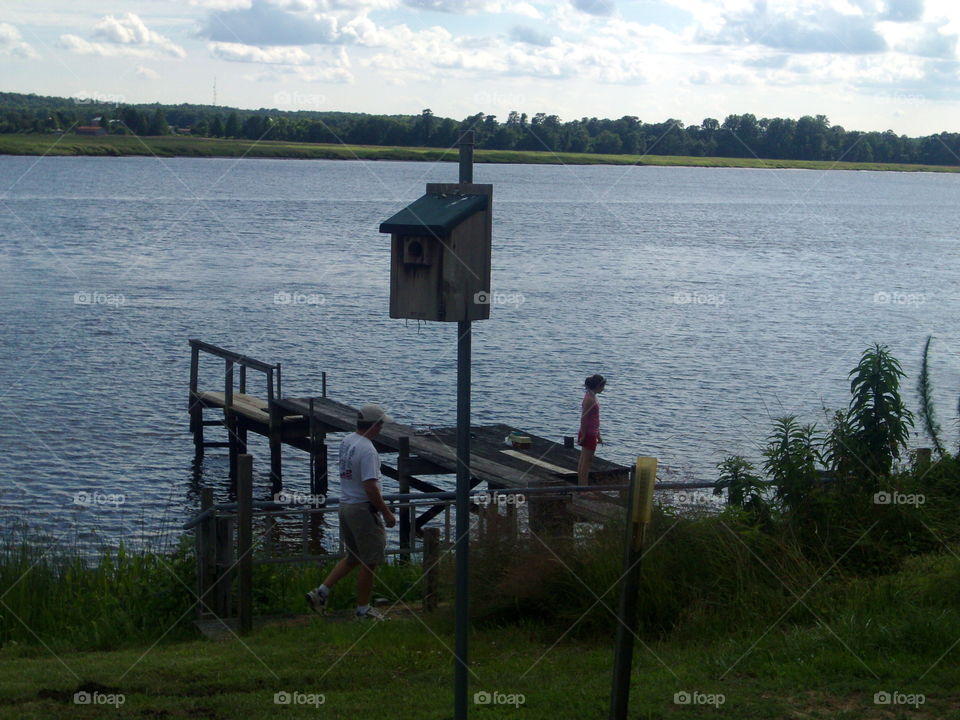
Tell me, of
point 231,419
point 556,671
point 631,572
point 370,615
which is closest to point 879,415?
point 556,671

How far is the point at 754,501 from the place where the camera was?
987 centimetres

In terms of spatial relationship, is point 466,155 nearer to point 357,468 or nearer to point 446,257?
point 446,257

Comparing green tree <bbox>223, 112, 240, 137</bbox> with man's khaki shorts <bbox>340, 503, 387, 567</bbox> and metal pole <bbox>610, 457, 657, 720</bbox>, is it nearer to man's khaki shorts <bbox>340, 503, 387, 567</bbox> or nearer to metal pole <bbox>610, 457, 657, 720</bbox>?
man's khaki shorts <bbox>340, 503, 387, 567</bbox>

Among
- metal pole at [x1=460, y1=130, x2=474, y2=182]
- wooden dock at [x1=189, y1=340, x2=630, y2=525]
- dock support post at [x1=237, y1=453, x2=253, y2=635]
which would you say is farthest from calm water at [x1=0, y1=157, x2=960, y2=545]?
metal pole at [x1=460, y1=130, x2=474, y2=182]

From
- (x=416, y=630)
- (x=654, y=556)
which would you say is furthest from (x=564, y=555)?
(x=416, y=630)

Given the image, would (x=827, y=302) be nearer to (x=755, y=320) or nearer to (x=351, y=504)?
(x=755, y=320)

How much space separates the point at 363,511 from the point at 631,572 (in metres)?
4.76

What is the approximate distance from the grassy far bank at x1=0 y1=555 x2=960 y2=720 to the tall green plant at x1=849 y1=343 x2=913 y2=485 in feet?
→ 4.04

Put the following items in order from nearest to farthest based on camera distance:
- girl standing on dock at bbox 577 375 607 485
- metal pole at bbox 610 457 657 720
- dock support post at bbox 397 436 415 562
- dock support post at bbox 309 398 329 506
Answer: metal pole at bbox 610 457 657 720 < girl standing on dock at bbox 577 375 607 485 < dock support post at bbox 397 436 415 562 < dock support post at bbox 309 398 329 506

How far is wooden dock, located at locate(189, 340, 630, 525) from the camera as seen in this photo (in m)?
17.6

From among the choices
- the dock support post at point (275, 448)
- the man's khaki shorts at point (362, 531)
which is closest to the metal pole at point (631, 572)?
the man's khaki shorts at point (362, 531)

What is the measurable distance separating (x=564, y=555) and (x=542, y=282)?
1910 inches

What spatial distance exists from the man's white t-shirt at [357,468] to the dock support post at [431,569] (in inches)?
25.7

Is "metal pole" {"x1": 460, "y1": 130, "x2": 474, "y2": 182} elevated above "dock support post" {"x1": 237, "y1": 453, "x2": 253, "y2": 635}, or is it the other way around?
"metal pole" {"x1": 460, "y1": 130, "x2": 474, "y2": 182}
